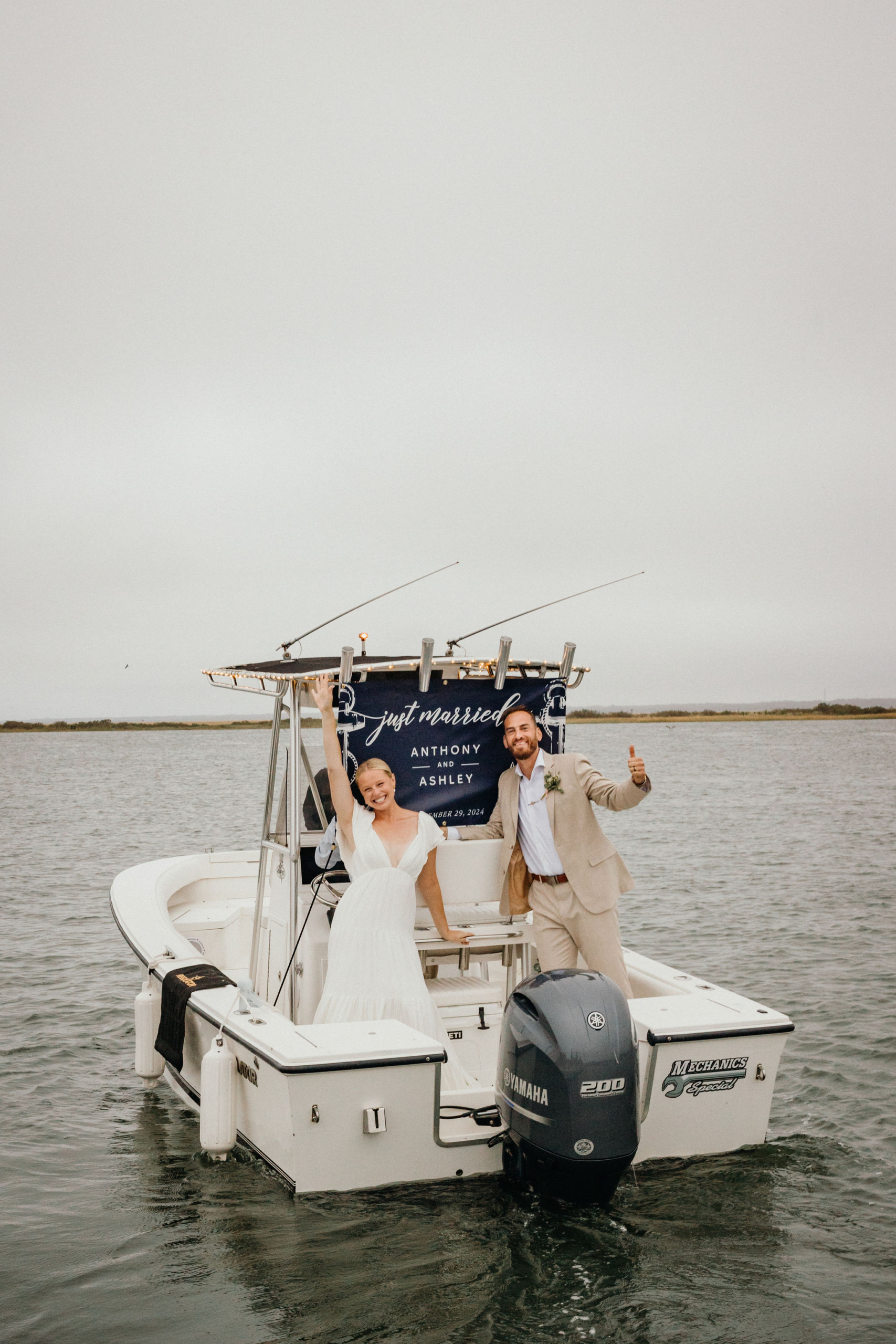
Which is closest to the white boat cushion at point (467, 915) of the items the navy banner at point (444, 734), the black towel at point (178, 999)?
the navy banner at point (444, 734)

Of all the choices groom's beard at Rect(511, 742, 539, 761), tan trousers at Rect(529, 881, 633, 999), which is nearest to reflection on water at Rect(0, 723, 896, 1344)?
tan trousers at Rect(529, 881, 633, 999)

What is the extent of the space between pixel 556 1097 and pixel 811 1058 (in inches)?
153

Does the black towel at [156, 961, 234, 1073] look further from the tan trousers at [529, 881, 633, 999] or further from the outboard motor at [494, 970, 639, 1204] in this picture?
the outboard motor at [494, 970, 639, 1204]

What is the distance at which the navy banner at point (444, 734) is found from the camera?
4.96 m

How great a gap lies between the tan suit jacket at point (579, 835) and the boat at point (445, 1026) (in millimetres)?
172

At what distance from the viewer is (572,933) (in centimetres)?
477

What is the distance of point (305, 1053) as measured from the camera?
12.7ft

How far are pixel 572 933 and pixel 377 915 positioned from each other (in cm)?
89

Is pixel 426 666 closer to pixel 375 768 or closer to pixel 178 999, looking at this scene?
pixel 375 768

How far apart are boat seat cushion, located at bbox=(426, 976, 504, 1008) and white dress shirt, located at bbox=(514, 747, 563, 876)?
891 mm

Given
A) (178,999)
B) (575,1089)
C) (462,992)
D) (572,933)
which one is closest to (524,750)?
(572,933)

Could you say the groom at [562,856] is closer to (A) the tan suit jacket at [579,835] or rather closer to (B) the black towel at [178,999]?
(A) the tan suit jacket at [579,835]

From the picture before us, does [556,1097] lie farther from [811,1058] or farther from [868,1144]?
[811,1058]

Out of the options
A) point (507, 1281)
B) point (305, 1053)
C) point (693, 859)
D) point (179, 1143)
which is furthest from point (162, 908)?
point (693, 859)
